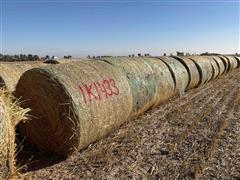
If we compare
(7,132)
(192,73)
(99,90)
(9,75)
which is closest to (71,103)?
(99,90)

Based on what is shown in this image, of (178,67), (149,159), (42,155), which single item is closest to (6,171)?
(42,155)

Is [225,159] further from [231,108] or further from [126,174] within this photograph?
[231,108]

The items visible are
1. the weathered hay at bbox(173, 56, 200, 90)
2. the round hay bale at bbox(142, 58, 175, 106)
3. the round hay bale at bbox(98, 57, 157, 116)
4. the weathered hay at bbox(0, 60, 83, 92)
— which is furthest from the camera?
the weathered hay at bbox(173, 56, 200, 90)

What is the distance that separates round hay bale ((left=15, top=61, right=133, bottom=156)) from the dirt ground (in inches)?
14.0

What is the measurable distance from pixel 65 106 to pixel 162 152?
205 cm

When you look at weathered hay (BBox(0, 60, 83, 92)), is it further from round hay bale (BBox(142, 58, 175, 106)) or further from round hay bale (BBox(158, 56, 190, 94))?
round hay bale (BBox(158, 56, 190, 94))

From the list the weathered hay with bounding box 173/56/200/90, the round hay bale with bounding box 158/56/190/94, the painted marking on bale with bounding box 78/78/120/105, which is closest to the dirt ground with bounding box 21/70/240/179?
the painted marking on bale with bounding box 78/78/120/105

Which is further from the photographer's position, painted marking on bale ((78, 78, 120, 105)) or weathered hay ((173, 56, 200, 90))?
weathered hay ((173, 56, 200, 90))

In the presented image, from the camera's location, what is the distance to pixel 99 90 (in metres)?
7.03

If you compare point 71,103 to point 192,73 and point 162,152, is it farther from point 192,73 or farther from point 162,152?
point 192,73

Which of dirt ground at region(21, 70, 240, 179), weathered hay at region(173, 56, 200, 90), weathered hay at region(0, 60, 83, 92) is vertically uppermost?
weathered hay at region(0, 60, 83, 92)

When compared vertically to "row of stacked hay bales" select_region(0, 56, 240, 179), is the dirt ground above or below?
below

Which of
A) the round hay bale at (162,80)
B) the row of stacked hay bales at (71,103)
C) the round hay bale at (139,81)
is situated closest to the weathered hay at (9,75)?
the round hay bale at (139,81)

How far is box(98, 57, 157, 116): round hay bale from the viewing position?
8.76 meters
